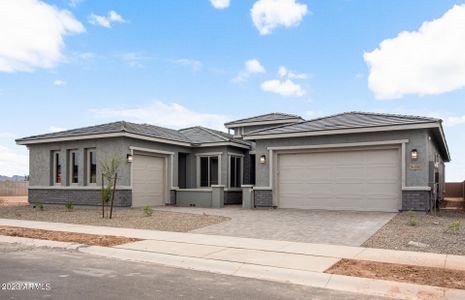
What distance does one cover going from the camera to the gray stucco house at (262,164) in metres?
17.2

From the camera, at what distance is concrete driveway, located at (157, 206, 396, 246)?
11.6m

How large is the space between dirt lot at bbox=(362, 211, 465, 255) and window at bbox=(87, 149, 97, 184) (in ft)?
44.9

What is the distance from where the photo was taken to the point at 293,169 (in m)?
19.6

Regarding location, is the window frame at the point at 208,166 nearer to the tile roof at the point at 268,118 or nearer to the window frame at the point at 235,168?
the window frame at the point at 235,168

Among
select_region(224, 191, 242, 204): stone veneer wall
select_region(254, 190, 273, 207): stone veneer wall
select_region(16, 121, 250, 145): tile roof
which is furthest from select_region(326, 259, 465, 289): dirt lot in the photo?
select_region(224, 191, 242, 204): stone veneer wall

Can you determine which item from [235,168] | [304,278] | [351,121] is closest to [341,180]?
[351,121]

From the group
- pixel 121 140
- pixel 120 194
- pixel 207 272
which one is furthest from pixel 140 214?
pixel 207 272

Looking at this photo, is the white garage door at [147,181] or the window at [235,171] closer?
the white garage door at [147,181]

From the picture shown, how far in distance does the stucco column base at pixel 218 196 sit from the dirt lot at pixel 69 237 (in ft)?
31.2

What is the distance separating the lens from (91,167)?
21.6 metres

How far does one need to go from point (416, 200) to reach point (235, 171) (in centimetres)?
1052

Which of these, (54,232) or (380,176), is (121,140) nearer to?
(54,232)

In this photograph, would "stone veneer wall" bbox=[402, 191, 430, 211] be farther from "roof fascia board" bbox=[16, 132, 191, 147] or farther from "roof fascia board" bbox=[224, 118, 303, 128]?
"roof fascia board" bbox=[224, 118, 303, 128]

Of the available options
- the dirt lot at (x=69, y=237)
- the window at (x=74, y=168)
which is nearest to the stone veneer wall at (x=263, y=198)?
the window at (x=74, y=168)
